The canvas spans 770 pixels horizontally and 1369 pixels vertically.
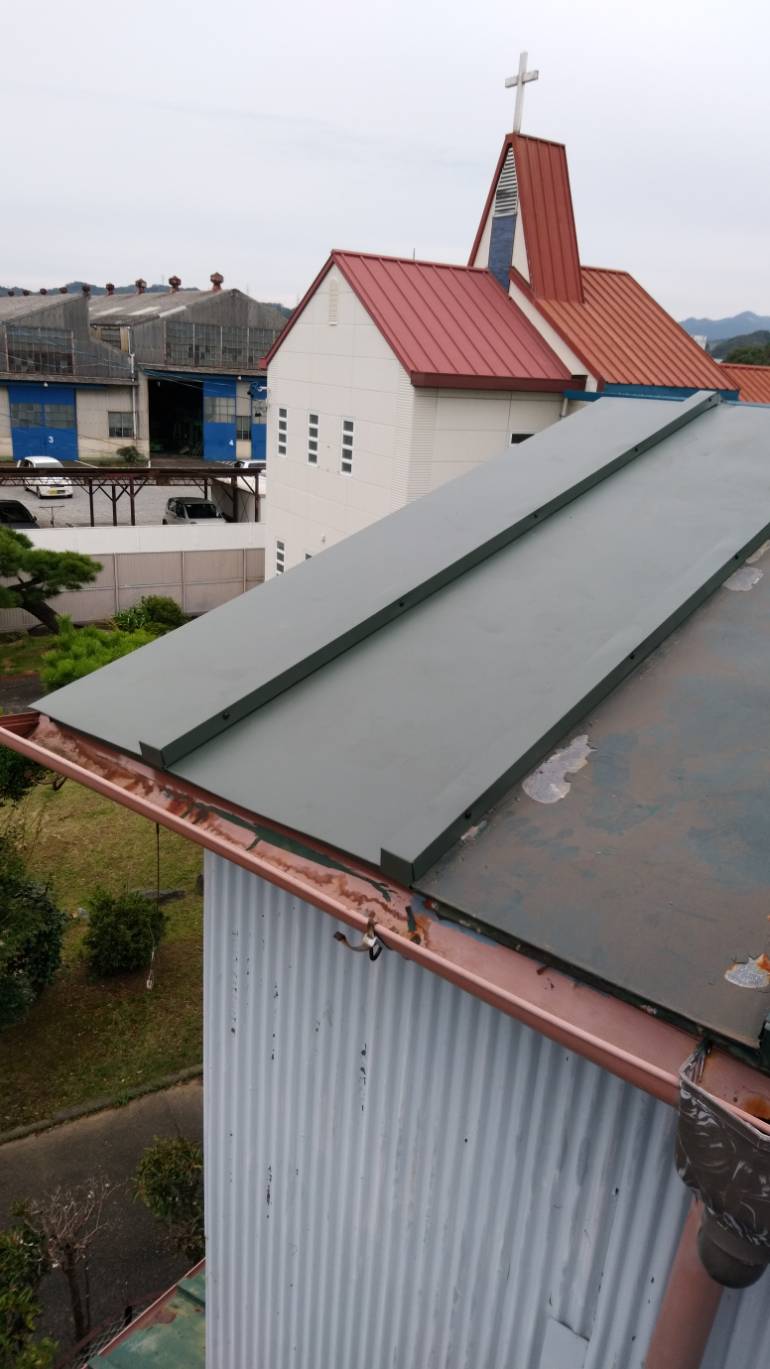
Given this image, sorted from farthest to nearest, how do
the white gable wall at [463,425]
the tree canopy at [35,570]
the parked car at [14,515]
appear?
the parked car at [14,515] → the tree canopy at [35,570] → the white gable wall at [463,425]

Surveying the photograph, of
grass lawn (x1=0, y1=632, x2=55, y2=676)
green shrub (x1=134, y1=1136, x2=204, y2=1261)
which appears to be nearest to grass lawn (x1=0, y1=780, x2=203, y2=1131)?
green shrub (x1=134, y1=1136, x2=204, y2=1261)

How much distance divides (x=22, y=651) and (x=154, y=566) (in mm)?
3585

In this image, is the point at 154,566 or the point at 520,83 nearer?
the point at 520,83

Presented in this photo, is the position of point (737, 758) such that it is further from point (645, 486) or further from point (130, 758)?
point (645, 486)

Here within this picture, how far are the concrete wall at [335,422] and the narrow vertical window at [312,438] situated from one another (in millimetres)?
129

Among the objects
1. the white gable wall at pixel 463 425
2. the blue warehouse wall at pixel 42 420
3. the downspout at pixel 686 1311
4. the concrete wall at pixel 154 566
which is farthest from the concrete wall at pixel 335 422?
the blue warehouse wall at pixel 42 420

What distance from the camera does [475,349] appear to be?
590 inches

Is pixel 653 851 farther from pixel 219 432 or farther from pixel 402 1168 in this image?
pixel 219 432

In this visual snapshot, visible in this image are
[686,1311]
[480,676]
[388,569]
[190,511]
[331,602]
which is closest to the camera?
[686,1311]

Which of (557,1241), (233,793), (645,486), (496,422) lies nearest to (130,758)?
(233,793)

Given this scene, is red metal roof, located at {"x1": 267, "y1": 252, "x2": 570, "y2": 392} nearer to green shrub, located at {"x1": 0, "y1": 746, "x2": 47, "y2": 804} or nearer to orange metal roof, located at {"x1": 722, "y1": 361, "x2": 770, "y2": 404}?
orange metal roof, located at {"x1": 722, "y1": 361, "x2": 770, "y2": 404}

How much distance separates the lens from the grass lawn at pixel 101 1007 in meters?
8.33

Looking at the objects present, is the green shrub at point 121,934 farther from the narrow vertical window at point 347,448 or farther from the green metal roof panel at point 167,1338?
the narrow vertical window at point 347,448

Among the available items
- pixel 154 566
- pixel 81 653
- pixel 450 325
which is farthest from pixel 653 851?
pixel 154 566
